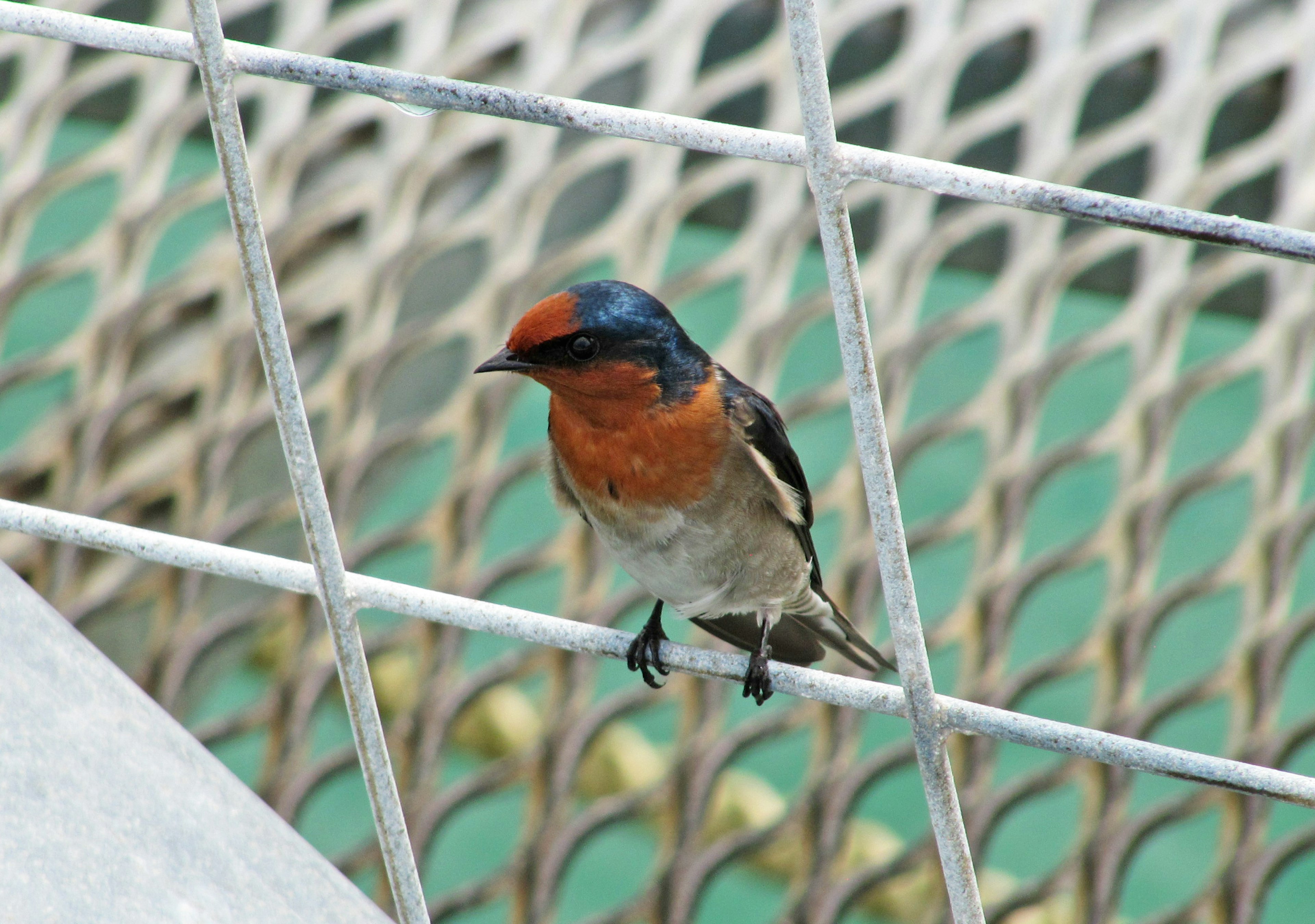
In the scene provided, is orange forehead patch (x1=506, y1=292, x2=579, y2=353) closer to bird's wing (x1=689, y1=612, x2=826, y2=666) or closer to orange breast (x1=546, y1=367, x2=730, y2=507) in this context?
orange breast (x1=546, y1=367, x2=730, y2=507)

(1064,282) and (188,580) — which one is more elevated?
(1064,282)

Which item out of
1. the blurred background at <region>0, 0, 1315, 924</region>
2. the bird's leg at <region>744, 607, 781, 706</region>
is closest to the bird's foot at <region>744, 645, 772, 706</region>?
the bird's leg at <region>744, 607, 781, 706</region>

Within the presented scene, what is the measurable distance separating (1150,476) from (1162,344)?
0.29 meters

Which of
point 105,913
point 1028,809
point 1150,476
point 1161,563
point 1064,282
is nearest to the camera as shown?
point 105,913

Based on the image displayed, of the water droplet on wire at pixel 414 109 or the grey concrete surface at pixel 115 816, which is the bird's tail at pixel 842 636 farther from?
the water droplet on wire at pixel 414 109

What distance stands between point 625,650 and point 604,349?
339mm

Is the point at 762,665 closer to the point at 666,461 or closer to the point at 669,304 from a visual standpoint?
the point at 666,461

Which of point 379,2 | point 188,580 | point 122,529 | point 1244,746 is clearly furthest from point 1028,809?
point 122,529

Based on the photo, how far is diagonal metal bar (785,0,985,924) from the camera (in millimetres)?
594

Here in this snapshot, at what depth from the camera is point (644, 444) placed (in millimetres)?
1196

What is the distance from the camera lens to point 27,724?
77 cm

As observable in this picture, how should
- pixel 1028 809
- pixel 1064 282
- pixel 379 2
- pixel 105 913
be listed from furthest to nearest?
pixel 1028 809
pixel 379 2
pixel 1064 282
pixel 105 913

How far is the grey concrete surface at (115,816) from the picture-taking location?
723 mm

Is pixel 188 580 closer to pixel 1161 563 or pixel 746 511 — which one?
pixel 746 511
